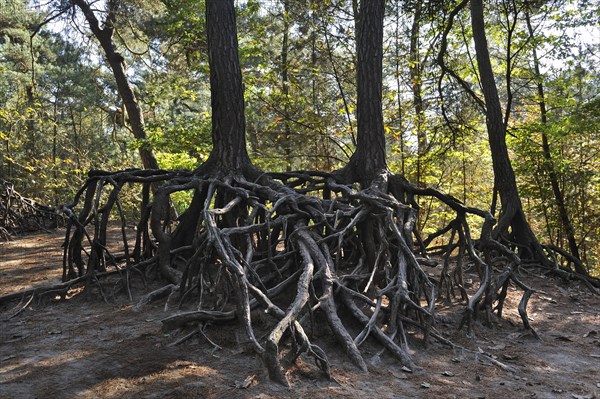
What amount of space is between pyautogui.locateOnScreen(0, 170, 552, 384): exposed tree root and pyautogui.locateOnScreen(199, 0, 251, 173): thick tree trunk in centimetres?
34

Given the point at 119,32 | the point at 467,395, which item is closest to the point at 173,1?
the point at 119,32

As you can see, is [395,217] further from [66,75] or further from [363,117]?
[66,75]

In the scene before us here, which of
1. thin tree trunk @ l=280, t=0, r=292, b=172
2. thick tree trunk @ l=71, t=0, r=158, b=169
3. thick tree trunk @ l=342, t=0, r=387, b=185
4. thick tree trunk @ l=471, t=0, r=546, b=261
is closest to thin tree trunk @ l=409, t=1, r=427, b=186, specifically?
thick tree trunk @ l=471, t=0, r=546, b=261

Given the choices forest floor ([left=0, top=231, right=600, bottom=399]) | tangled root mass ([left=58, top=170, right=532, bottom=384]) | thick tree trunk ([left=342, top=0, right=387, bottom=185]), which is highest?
thick tree trunk ([left=342, top=0, right=387, bottom=185])

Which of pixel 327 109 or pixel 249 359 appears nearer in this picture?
pixel 249 359

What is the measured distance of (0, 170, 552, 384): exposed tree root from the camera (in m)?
3.65

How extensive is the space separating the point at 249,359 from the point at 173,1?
32.4 feet

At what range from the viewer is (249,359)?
3.45 metres

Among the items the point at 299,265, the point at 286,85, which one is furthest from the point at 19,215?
the point at 299,265

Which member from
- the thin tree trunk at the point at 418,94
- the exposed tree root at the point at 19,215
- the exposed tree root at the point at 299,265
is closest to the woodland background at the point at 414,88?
the thin tree trunk at the point at 418,94

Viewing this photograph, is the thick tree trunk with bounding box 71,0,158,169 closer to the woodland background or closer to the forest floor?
the woodland background

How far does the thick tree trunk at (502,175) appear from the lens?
7480 mm

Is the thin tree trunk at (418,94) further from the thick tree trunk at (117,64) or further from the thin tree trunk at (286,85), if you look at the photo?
the thick tree trunk at (117,64)

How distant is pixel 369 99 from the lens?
617 centimetres
